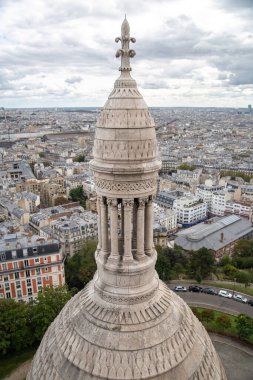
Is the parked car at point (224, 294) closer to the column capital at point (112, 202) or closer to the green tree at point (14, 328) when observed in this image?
the green tree at point (14, 328)

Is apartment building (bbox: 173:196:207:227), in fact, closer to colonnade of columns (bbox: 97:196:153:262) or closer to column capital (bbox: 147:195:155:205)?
colonnade of columns (bbox: 97:196:153:262)

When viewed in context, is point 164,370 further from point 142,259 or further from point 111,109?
point 111,109

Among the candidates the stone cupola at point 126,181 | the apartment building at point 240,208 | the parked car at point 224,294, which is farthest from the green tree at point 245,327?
the apartment building at point 240,208

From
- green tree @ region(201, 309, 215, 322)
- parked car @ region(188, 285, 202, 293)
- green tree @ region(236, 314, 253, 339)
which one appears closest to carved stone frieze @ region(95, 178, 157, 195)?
green tree @ region(236, 314, 253, 339)

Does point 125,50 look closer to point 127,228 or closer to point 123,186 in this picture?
point 123,186

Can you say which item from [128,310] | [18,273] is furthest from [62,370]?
[18,273]

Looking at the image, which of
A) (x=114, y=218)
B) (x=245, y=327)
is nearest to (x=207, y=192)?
(x=245, y=327)

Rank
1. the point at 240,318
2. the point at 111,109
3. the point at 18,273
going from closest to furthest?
1. the point at 111,109
2. the point at 240,318
3. the point at 18,273
